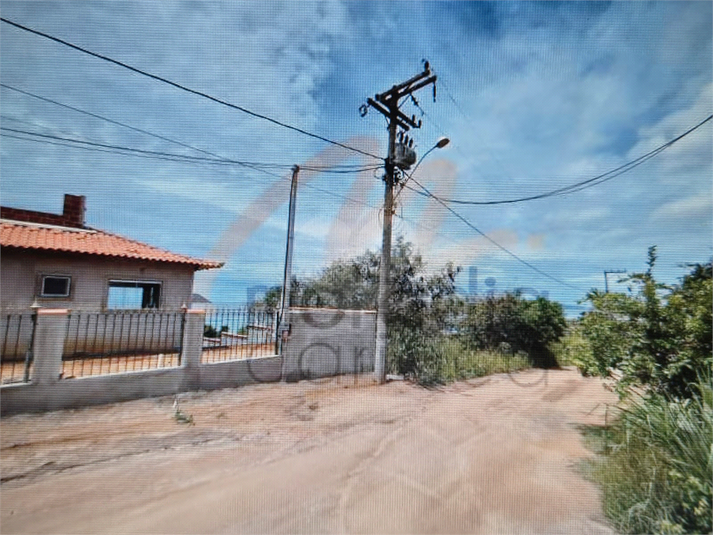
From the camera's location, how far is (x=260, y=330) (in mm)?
4539

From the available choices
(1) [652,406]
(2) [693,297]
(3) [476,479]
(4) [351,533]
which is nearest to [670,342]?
(2) [693,297]

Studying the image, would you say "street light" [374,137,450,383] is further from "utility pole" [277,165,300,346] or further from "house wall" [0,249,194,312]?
"house wall" [0,249,194,312]

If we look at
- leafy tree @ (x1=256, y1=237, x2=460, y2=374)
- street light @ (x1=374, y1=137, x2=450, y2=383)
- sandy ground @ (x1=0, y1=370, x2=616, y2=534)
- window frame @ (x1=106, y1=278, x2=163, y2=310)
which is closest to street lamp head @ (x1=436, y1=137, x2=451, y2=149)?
street light @ (x1=374, y1=137, x2=450, y2=383)

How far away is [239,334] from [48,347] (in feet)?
7.27

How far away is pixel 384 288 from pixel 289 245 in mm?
1938

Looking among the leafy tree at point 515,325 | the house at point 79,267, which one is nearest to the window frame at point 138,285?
the house at point 79,267

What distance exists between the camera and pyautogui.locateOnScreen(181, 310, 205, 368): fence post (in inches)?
137

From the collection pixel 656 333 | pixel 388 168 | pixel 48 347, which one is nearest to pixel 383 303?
pixel 388 168

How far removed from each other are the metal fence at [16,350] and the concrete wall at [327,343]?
2382 millimetres

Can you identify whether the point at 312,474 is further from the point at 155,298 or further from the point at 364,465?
the point at 155,298

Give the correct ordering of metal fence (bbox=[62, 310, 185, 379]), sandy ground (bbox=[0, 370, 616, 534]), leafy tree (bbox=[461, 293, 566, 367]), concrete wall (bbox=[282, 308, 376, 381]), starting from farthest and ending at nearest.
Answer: leafy tree (bbox=[461, 293, 566, 367]) < concrete wall (bbox=[282, 308, 376, 381]) < metal fence (bbox=[62, 310, 185, 379]) < sandy ground (bbox=[0, 370, 616, 534])

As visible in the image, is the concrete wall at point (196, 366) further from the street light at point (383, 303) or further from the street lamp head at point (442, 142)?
the street lamp head at point (442, 142)

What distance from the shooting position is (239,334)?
4742 mm

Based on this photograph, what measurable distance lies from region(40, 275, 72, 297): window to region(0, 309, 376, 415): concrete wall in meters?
2.26
